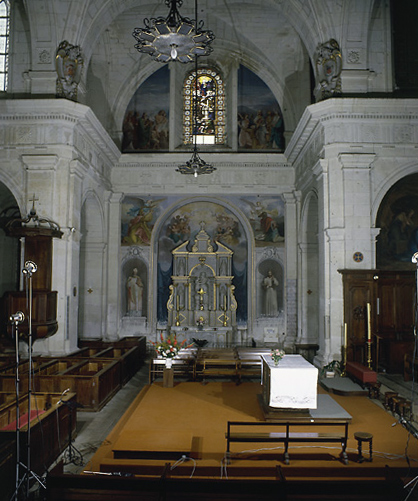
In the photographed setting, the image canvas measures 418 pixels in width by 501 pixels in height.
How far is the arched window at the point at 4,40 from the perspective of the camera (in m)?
14.6

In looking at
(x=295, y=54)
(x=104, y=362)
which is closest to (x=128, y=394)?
(x=104, y=362)

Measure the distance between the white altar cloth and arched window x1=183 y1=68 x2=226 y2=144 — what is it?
44.1 ft

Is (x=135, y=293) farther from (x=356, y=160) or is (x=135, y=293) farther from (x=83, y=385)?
(x=356, y=160)

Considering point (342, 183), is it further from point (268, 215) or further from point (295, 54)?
point (295, 54)

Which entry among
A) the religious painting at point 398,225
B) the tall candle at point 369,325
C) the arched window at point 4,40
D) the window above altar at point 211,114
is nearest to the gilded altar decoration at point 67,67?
the arched window at point 4,40

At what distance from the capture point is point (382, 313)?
1417 cm

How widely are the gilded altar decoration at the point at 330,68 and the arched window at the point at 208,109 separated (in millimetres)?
7152

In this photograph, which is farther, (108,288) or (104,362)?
(108,288)

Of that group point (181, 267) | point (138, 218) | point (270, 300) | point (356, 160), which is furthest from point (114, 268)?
point (356, 160)

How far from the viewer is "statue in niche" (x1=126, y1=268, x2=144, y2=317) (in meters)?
19.1

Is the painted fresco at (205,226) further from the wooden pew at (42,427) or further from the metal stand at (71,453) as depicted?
the metal stand at (71,453)

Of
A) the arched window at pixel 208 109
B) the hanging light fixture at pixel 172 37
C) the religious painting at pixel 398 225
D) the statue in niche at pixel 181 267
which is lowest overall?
the statue in niche at pixel 181 267

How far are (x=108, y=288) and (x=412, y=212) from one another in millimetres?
11941

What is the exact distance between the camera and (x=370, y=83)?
13.2 m
